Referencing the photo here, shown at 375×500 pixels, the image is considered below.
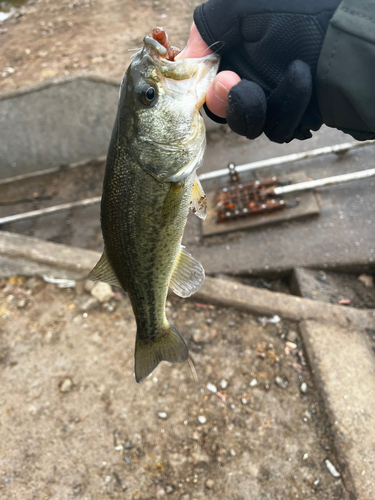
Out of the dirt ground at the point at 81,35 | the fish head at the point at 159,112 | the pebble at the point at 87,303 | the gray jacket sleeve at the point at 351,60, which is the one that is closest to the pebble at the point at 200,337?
the pebble at the point at 87,303

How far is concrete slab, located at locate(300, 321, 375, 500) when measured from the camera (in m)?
2.41

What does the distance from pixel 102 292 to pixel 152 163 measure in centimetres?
234

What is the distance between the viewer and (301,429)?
2734 millimetres

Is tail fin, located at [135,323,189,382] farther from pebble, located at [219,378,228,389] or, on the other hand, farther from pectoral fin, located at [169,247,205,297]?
pebble, located at [219,378,228,389]

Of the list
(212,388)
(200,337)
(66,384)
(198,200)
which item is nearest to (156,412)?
(212,388)

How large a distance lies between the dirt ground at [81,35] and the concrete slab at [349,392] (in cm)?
648

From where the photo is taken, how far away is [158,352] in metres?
2.12

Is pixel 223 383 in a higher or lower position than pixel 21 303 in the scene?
lower

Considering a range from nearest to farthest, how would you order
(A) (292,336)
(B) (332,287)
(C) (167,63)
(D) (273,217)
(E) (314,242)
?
(C) (167,63)
(A) (292,336)
(B) (332,287)
(E) (314,242)
(D) (273,217)

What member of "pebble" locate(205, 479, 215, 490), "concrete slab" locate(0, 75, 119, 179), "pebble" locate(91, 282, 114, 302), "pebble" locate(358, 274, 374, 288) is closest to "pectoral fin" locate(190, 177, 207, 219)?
"pebble" locate(91, 282, 114, 302)

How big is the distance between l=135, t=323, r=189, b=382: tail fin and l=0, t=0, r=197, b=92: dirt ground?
6.39m

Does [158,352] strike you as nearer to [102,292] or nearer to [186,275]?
[186,275]

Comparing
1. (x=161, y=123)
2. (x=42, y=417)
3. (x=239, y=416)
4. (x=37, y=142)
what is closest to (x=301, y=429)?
(x=239, y=416)

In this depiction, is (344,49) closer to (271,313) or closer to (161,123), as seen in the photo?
(161,123)
